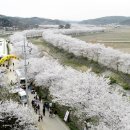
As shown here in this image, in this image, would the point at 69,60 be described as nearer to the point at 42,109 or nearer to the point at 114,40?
the point at 42,109

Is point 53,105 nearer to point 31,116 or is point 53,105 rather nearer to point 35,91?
point 35,91

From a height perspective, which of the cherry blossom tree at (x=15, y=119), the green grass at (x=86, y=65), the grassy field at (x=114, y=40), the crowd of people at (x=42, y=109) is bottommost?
the grassy field at (x=114, y=40)

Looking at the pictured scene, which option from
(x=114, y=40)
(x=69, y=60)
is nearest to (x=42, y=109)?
(x=69, y=60)

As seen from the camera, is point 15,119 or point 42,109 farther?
point 42,109

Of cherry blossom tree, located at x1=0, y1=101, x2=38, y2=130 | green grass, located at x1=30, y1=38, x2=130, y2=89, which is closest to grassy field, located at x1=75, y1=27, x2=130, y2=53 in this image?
green grass, located at x1=30, y1=38, x2=130, y2=89

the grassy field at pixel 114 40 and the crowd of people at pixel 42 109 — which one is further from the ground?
the crowd of people at pixel 42 109

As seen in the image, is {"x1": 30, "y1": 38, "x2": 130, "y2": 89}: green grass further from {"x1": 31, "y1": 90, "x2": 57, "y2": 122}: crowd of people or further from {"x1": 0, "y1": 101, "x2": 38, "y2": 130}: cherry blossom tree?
{"x1": 0, "y1": 101, "x2": 38, "y2": 130}: cherry blossom tree

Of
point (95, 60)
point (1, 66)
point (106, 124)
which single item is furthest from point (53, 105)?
point (95, 60)

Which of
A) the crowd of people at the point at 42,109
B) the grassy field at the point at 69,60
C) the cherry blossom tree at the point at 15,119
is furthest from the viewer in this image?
the grassy field at the point at 69,60

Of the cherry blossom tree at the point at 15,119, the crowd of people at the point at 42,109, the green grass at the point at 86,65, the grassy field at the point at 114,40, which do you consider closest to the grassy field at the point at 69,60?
the green grass at the point at 86,65

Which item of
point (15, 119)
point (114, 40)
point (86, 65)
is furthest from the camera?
point (114, 40)

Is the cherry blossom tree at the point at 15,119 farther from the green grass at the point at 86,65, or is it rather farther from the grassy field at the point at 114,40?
the grassy field at the point at 114,40

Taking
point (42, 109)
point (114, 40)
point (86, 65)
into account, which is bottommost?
point (114, 40)
